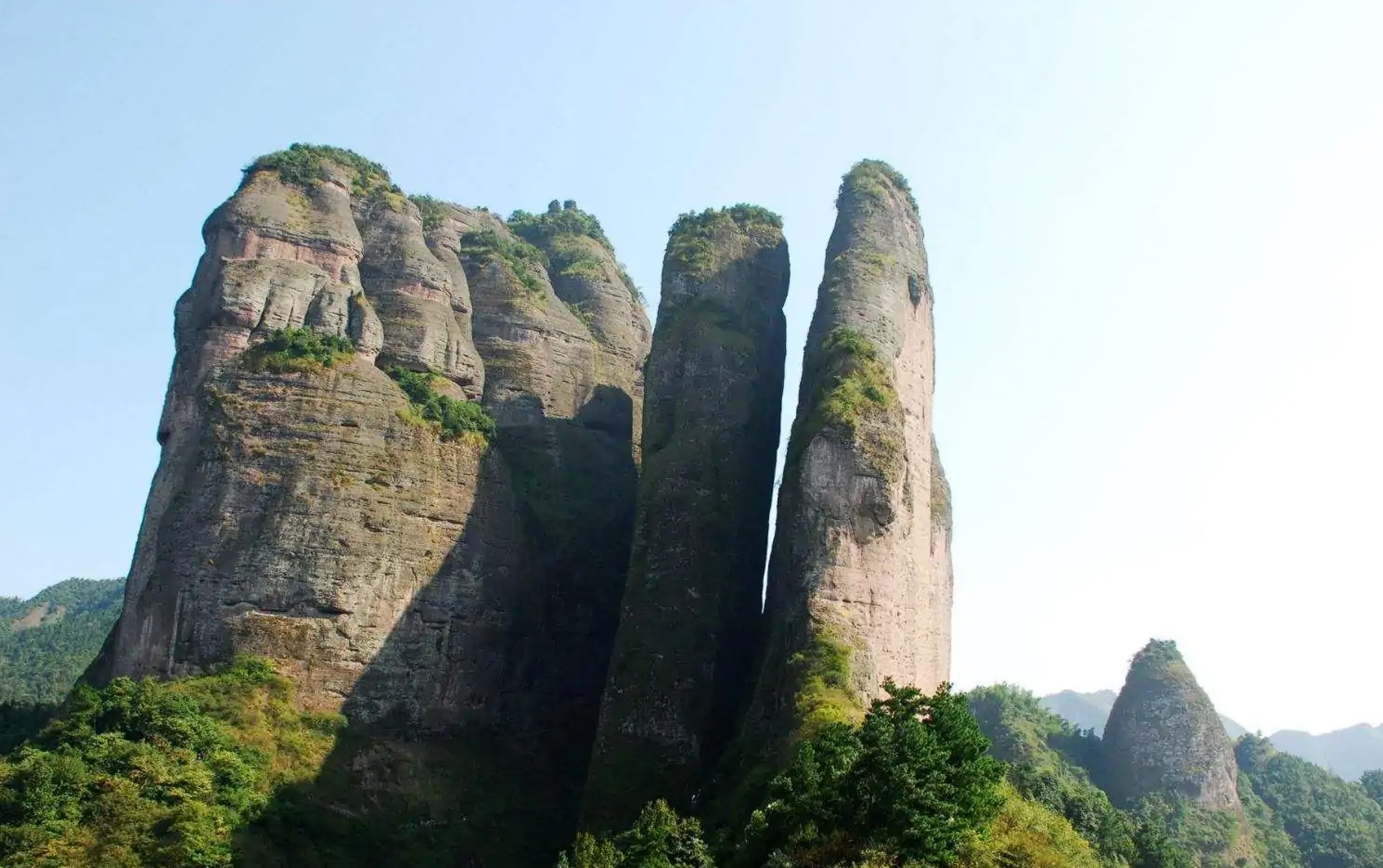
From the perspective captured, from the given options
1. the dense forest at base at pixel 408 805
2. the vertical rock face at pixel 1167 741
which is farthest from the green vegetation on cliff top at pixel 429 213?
the vertical rock face at pixel 1167 741

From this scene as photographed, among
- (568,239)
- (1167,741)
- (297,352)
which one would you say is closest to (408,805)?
(297,352)

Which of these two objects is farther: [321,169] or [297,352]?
[321,169]

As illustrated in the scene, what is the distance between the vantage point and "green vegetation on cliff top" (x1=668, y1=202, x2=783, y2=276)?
43.1 m

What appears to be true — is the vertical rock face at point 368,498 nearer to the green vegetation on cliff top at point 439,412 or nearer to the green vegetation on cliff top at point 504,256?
the green vegetation on cliff top at point 439,412

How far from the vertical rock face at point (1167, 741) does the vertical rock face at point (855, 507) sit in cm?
2980

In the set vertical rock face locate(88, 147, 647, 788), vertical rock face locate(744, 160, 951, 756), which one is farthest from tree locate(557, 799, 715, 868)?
vertical rock face locate(88, 147, 647, 788)

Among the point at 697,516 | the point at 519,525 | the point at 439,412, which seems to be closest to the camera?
the point at 697,516

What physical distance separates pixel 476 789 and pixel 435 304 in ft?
61.5

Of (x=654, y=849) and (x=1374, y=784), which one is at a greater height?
(x=1374, y=784)

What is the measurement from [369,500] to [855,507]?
51.8ft

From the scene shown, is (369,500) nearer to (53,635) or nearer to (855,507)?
(855,507)

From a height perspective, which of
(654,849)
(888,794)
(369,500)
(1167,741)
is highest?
(369,500)

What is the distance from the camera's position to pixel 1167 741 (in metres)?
66.9

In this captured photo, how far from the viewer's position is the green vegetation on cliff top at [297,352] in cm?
3916
